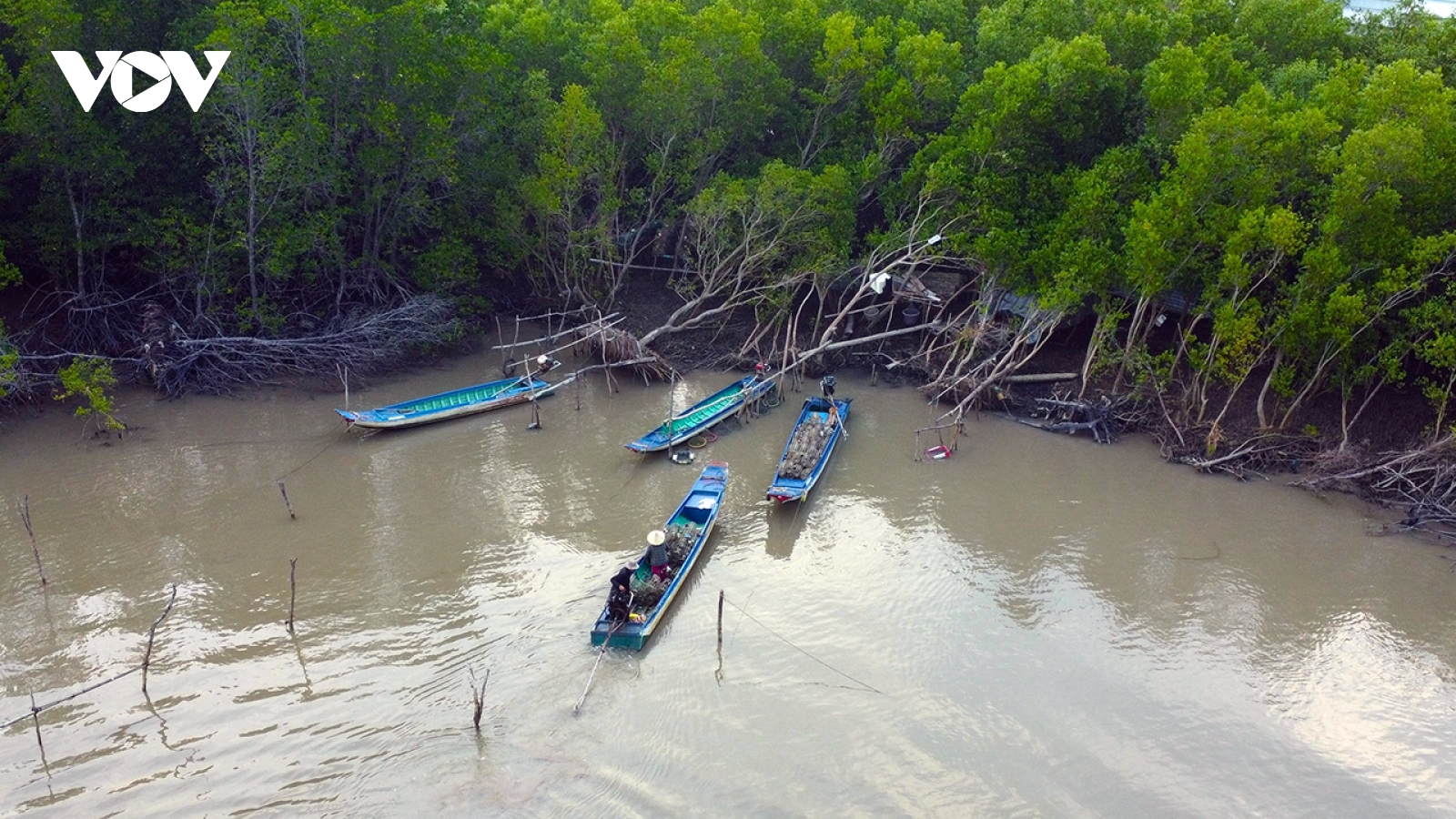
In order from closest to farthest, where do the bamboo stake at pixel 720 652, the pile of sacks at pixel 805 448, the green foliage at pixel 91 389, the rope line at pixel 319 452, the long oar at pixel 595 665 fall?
the long oar at pixel 595 665 < the bamboo stake at pixel 720 652 < the green foliage at pixel 91 389 < the rope line at pixel 319 452 < the pile of sacks at pixel 805 448

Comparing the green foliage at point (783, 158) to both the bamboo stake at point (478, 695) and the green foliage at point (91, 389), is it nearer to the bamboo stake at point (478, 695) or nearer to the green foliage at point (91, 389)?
the green foliage at point (91, 389)

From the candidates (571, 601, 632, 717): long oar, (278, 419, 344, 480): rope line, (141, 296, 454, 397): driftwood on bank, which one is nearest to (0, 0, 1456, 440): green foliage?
(141, 296, 454, 397): driftwood on bank

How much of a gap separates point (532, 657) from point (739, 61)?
14367 millimetres

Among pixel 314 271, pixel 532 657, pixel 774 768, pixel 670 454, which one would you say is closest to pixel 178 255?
pixel 314 271

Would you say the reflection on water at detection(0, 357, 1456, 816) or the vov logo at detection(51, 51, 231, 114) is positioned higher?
the vov logo at detection(51, 51, 231, 114)

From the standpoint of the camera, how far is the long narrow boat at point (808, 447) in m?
13.3

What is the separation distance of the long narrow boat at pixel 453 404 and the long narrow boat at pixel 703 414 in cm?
254

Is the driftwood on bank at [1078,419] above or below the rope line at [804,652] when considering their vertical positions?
above

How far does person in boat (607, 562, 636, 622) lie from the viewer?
1005 centimetres

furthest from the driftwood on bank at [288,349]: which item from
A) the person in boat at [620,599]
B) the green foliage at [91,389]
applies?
the person in boat at [620,599]

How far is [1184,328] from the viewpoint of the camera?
16938mm

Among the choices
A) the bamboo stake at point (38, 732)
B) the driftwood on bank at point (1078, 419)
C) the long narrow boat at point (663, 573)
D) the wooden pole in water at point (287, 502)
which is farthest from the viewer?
the driftwood on bank at point (1078, 419)

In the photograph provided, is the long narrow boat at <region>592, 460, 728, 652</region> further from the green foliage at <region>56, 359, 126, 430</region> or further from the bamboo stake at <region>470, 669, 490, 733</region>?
the green foliage at <region>56, 359, 126, 430</region>

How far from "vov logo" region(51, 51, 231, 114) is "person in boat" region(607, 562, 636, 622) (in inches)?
438
